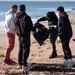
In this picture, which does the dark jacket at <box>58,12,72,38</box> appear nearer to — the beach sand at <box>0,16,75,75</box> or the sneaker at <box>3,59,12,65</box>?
the beach sand at <box>0,16,75,75</box>

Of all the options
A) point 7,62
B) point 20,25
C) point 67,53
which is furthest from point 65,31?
point 7,62

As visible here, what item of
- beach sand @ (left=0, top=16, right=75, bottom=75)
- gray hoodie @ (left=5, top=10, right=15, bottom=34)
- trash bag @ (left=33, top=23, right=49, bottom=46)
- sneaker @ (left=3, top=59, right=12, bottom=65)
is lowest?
beach sand @ (left=0, top=16, right=75, bottom=75)

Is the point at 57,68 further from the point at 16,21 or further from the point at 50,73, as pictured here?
the point at 16,21

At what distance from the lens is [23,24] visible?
9.26 metres

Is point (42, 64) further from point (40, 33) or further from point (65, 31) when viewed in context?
point (65, 31)

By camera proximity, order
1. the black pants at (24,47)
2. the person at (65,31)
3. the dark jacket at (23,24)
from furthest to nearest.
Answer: the person at (65,31) < the black pants at (24,47) < the dark jacket at (23,24)

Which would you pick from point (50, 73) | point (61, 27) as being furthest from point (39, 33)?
point (50, 73)

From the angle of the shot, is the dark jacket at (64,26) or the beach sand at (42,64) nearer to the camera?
the beach sand at (42,64)

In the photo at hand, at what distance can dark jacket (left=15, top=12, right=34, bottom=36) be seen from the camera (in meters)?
9.20

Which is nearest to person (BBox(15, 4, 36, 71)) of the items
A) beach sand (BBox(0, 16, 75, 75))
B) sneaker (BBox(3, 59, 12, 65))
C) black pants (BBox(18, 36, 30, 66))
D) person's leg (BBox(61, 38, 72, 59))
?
black pants (BBox(18, 36, 30, 66))

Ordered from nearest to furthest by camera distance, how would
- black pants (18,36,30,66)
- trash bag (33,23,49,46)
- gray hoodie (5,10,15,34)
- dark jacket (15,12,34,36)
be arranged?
dark jacket (15,12,34,36)
black pants (18,36,30,66)
gray hoodie (5,10,15,34)
trash bag (33,23,49,46)

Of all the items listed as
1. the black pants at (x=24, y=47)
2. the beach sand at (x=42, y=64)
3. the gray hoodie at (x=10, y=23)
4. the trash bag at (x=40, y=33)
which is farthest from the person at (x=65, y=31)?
the gray hoodie at (x=10, y=23)

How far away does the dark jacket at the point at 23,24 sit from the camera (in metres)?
9.20

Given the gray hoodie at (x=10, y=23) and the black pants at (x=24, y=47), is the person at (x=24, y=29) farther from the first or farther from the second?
the gray hoodie at (x=10, y=23)
